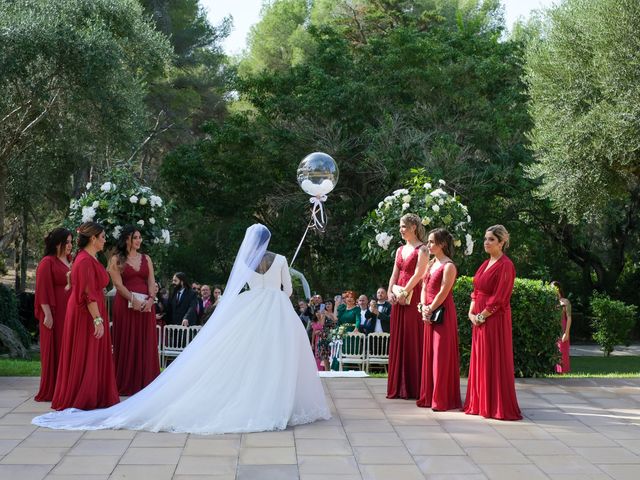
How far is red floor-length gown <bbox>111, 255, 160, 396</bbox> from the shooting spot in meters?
9.57

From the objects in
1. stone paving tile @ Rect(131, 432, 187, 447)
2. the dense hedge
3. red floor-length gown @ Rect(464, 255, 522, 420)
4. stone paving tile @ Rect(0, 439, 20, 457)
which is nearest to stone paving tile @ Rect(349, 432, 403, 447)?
red floor-length gown @ Rect(464, 255, 522, 420)

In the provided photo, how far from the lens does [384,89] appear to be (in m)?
25.2

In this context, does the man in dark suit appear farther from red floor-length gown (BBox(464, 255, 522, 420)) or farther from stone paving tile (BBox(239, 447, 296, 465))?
stone paving tile (BBox(239, 447, 296, 465))

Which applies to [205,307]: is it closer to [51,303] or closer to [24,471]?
[51,303]

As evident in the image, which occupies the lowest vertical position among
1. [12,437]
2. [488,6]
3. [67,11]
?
[12,437]

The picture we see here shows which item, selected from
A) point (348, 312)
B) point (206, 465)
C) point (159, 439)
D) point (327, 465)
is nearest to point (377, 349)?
point (348, 312)

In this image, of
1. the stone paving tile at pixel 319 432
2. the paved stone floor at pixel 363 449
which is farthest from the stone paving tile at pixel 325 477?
the stone paving tile at pixel 319 432

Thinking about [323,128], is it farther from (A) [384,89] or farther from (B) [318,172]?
(B) [318,172]

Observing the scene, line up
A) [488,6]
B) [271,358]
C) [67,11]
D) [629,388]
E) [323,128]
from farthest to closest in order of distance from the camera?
[488,6] < [323,128] < [67,11] < [629,388] < [271,358]

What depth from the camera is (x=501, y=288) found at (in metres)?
8.32

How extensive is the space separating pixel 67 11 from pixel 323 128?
8.68m

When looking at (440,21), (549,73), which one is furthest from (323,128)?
(440,21)

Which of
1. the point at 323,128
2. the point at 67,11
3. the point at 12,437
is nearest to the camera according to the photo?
the point at 12,437

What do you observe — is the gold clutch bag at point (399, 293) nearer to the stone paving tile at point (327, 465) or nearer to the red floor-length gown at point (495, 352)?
the red floor-length gown at point (495, 352)
